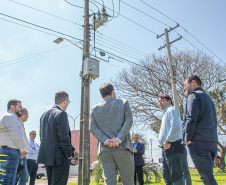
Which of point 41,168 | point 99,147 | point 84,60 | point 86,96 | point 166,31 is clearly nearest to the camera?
point 99,147

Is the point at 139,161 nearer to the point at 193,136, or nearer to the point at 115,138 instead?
the point at 193,136

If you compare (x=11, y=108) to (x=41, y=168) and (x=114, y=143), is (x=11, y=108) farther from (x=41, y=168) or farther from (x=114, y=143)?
(x=41, y=168)

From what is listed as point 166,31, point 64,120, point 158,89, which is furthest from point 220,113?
point 64,120

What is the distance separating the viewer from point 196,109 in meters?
3.21

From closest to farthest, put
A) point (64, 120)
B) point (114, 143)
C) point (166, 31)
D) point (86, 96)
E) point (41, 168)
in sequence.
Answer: point (114, 143)
point (64, 120)
point (86, 96)
point (166, 31)
point (41, 168)

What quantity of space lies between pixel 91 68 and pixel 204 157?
6.13 meters

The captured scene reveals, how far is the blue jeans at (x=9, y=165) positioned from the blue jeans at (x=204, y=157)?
2.63 metres

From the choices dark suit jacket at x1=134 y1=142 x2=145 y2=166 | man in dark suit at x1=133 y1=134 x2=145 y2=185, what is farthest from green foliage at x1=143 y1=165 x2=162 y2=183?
dark suit jacket at x1=134 y1=142 x2=145 y2=166

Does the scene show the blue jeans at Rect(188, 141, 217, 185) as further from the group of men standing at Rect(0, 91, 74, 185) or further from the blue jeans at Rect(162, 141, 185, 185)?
the group of men standing at Rect(0, 91, 74, 185)

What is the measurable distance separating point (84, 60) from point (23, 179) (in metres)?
5.26

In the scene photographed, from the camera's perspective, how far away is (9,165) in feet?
11.3

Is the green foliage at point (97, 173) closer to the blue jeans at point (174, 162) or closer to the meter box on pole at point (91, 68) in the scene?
the meter box on pole at point (91, 68)

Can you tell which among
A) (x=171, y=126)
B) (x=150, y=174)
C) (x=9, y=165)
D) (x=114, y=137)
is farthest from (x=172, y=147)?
(x=150, y=174)

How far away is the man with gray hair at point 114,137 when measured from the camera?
9.49ft
